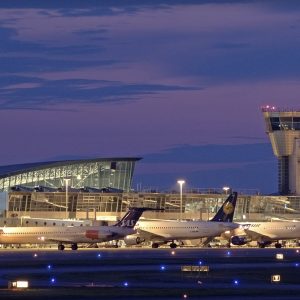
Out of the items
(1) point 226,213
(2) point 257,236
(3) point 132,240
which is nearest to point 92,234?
(3) point 132,240

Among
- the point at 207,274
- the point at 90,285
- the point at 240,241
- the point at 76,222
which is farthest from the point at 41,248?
the point at 90,285

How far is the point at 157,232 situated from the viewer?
160 meters

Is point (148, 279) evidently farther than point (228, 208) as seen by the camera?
No

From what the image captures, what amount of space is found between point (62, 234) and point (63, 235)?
0.58 ft

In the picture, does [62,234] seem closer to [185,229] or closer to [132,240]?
[132,240]

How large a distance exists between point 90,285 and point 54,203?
426 ft

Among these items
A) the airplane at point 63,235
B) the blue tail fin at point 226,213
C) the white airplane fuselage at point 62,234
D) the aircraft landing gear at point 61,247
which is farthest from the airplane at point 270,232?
the aircraft landing gear at point 61,247

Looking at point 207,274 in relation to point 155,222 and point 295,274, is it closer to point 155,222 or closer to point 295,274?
point 295,274

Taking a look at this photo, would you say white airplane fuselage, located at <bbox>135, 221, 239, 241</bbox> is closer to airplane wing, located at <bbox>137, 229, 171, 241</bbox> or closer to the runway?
airplane wing, located at <bbox>137, 229, 171, 241</bbox>

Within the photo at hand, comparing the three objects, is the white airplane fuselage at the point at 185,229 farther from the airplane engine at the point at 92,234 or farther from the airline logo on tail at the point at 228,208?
the airplane engine at the point at 92,234

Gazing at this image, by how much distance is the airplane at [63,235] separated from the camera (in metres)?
146

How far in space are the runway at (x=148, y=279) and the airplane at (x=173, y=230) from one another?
5034cm

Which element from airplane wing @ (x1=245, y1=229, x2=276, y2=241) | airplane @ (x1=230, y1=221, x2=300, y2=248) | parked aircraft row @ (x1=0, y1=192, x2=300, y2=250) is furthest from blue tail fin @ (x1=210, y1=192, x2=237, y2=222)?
airplane wing @ (x1=245, y1=229, x2=276, y2=241)

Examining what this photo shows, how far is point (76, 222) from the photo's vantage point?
16675 centimetres
